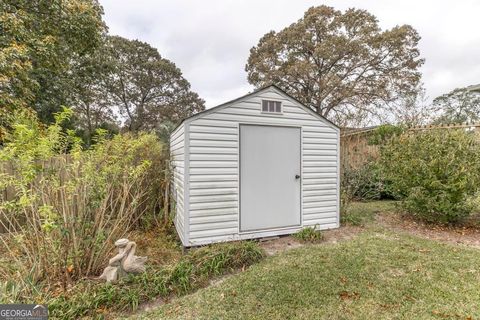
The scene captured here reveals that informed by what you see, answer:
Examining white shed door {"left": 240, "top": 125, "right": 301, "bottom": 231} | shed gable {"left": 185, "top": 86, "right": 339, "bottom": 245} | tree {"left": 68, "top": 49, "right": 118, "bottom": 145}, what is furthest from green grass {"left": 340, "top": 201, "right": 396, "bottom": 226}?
tree {"left": 68, "top": 49, "right": 118, "bottom": 145}

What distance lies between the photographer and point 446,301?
2.56 meters

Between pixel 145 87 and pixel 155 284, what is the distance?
776 inches

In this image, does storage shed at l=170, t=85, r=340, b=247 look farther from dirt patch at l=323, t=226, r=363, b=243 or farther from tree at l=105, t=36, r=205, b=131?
tree at l=105, t=36, r=205, b=131

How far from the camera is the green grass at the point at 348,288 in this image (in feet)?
7.96

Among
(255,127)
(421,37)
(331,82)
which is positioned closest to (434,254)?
(255,127)

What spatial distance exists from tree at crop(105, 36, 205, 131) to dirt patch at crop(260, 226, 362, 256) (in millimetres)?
16307

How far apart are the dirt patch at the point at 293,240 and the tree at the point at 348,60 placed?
10.8 metres

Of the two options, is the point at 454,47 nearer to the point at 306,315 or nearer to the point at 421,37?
the point at 421,37

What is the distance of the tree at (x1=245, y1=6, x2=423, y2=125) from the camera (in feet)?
48.1

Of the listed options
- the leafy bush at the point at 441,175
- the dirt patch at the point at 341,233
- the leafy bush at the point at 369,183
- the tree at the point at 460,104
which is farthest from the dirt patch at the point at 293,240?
the tree at the point at 460,104

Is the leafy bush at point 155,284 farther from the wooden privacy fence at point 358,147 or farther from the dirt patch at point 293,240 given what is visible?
the wooden privacy fence at point 358,147

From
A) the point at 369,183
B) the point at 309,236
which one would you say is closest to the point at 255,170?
the point at 309,236

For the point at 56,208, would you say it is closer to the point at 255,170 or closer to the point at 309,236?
the point at 255,170

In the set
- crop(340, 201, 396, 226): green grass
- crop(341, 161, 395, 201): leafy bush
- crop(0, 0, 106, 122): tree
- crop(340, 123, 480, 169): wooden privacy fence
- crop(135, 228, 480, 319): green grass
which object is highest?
crop(0, 0, 106, 122): tree
